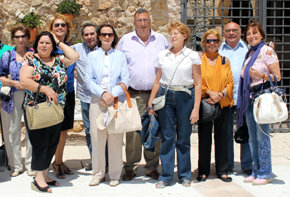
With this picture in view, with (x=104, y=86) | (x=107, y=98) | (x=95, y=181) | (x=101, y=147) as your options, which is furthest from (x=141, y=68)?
(x=95, y=181)

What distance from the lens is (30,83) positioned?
3.76 meters

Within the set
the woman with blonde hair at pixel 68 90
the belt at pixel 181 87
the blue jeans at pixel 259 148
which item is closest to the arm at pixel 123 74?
the belt at pixel 181 87

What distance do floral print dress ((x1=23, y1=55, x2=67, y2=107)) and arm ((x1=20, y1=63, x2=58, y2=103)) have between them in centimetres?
5

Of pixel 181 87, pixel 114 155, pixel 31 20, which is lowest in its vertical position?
pixel 114 155

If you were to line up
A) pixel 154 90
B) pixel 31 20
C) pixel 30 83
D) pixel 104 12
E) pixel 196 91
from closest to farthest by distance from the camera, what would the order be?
pixel 30 83 < pixel 196 91 < pixel 154 90 < pixel 31 20 < pixel 104 12

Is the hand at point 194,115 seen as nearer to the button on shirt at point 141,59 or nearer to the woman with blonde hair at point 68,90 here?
the button on shirt at point 141,59

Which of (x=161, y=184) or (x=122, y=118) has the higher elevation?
(x=122, y=118)

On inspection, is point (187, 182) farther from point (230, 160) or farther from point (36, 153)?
point (36, 153)

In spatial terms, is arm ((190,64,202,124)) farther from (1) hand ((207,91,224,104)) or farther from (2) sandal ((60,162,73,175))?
(2) sandal ((60,162,73,175))

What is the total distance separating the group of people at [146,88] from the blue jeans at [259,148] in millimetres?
10

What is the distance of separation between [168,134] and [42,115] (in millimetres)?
1261

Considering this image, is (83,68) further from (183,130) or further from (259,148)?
(259,148)

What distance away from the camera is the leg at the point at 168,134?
4.02m

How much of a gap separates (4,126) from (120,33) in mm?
3220
